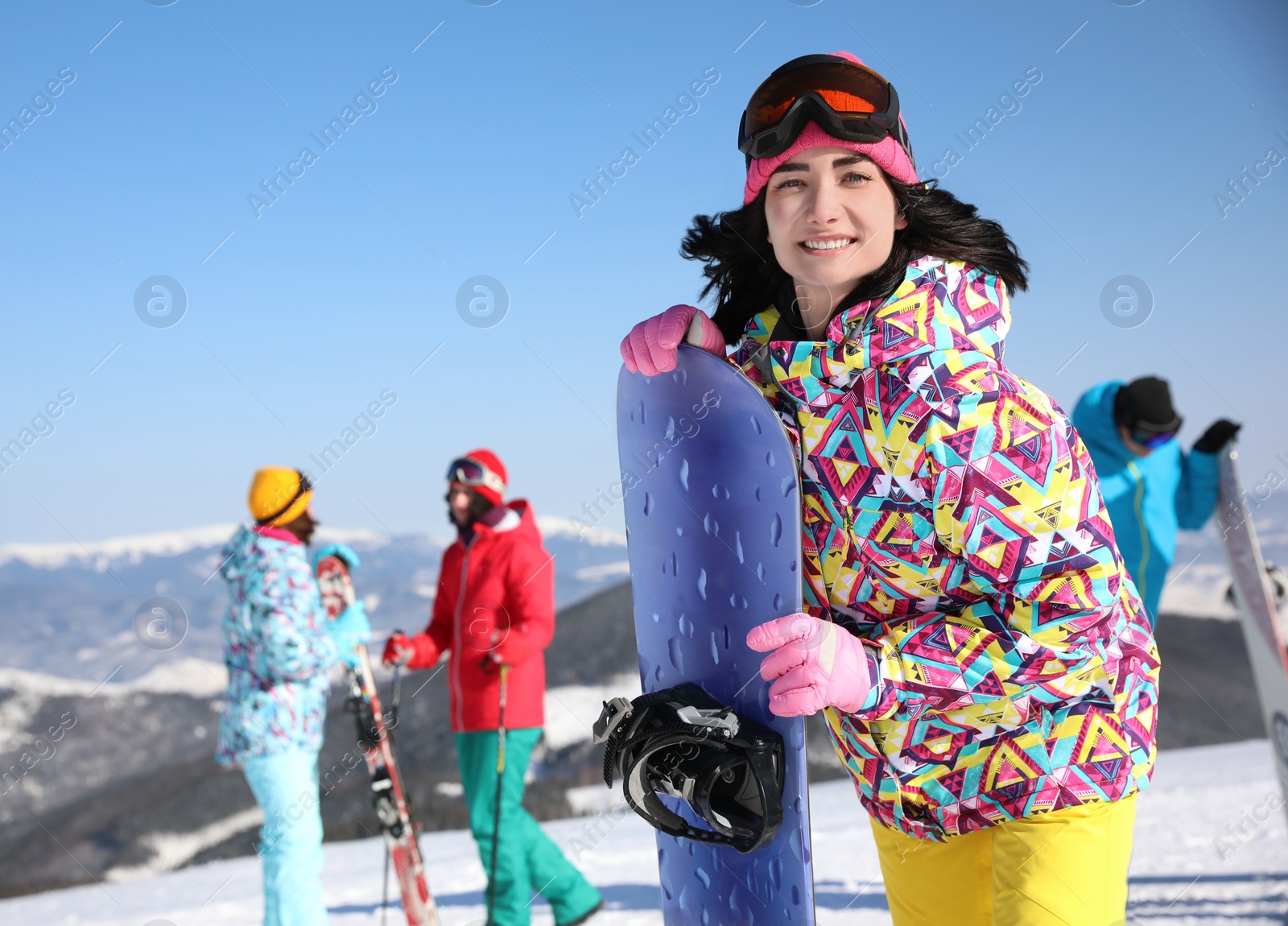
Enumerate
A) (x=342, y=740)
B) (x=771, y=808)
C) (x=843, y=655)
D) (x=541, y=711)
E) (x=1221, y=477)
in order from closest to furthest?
(x=843, y=655) → (x=771, y=808) → (x=1221, y=477) → (x=541, y=711) → (x=342, y=740)

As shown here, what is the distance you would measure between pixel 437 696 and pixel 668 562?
8.69 metres

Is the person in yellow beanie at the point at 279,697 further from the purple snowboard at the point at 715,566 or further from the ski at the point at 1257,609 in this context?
the ski at the point at 1257,609

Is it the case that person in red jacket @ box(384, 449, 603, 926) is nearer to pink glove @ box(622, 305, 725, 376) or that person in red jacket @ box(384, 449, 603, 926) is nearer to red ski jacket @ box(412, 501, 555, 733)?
red ski jacket @ box(412, 501, 555, 733)

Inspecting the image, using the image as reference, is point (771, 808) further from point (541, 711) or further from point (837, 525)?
point (541, 711)

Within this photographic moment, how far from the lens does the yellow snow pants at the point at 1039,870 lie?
3.87 ft

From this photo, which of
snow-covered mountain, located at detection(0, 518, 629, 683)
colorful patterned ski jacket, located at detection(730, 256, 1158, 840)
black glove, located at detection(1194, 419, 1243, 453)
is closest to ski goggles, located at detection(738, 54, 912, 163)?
colorful patterned ski jacket, located at detection(730, 256, 1158, 840)

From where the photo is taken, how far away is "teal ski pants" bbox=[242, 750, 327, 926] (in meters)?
3.36

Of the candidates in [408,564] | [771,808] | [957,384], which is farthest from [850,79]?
[408,564]

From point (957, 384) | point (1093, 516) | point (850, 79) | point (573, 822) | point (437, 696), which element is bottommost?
point (573, 822)

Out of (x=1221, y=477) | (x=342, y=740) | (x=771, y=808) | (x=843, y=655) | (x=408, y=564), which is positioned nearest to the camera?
(x=843, y=655)

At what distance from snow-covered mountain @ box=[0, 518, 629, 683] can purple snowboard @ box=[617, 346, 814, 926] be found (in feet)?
→ 32.1

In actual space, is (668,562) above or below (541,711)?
above

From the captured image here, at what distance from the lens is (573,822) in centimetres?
674

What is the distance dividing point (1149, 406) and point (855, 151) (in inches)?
93.9
